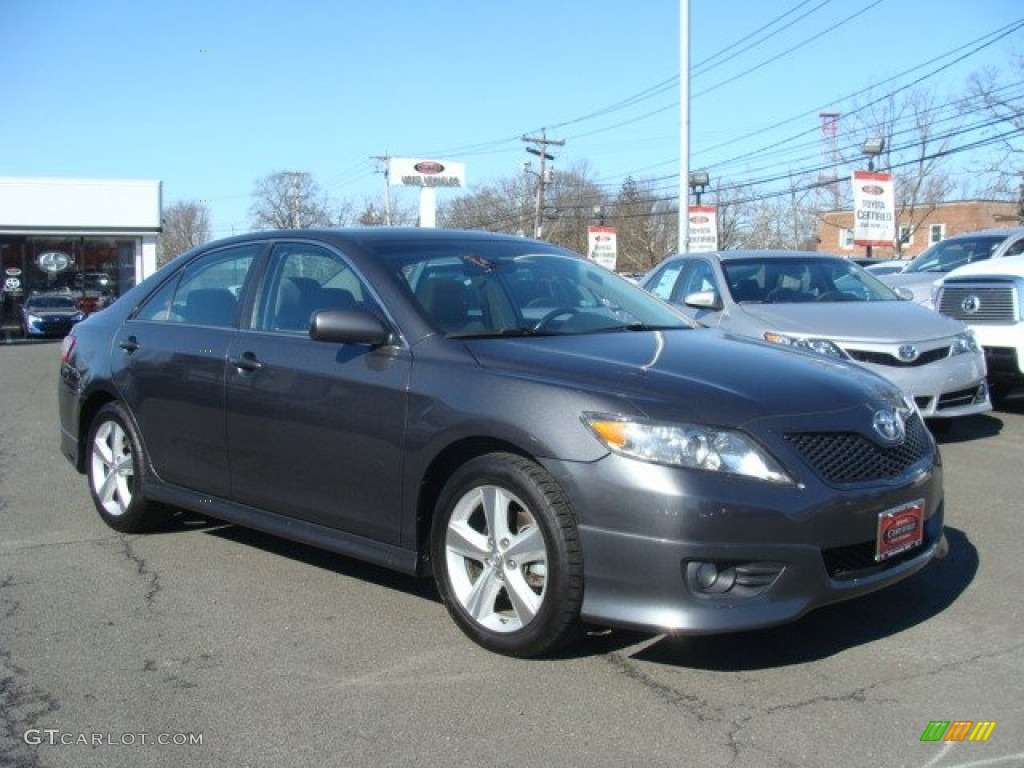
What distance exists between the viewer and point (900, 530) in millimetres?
3844

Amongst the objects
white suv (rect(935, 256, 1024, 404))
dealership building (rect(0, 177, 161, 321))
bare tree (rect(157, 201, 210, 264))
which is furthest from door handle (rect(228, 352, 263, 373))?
bare tree (rect(157, 201, 210, 264))

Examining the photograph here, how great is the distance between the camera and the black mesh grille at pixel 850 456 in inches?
143

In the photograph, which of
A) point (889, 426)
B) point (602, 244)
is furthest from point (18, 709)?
point (602, 244)

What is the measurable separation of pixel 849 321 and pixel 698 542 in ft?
17.7

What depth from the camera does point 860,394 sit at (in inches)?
157

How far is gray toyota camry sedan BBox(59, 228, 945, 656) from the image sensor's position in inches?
139

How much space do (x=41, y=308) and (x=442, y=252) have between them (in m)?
27.7

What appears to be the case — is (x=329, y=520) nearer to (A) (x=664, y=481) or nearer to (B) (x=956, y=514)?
(A) (x=664, y=481)

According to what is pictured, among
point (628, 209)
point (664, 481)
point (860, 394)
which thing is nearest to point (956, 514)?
point (860, 394)

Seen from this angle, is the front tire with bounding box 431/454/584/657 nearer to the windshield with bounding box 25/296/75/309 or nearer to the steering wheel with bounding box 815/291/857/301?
the steering wheel with bounding box 815/291/857/301

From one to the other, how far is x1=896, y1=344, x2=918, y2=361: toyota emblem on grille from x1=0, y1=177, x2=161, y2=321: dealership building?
3115cm

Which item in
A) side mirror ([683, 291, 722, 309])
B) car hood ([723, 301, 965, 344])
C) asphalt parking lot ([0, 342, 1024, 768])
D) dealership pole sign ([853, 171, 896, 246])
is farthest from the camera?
dealership pole sign ([853, 171, 896, 246])

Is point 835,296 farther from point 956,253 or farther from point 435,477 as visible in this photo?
point 435,477

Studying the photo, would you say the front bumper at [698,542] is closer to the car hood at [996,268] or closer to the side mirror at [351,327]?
the side mirror at [351,327]
